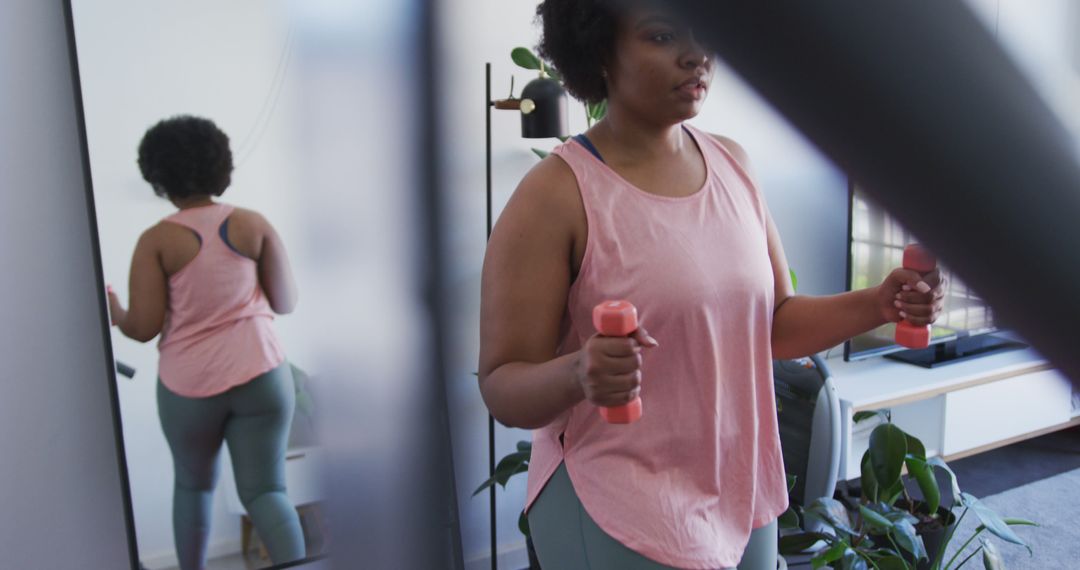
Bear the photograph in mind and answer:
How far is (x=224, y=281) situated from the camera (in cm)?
137

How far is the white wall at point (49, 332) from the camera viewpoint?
151 cm

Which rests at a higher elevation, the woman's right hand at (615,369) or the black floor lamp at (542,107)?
the black floor lamp at (542,107)

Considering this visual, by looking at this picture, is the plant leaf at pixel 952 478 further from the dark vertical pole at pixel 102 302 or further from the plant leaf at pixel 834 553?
the dark vertical pole at pixel 102 302

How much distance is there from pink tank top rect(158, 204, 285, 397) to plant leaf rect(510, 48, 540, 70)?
571 millimetres

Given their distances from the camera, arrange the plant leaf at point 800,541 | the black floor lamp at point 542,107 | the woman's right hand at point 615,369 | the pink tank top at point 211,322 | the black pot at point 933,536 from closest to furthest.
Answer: the woman's right hand at point 615,369, the black floor lamp at point 542,107, the pink tank top at point 211,322, the plant leaf at point 800,541, the black pot at point 933,536


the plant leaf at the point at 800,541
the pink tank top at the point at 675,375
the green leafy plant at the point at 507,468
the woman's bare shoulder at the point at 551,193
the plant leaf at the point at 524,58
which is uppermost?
the plant leaf at the point at 524,58

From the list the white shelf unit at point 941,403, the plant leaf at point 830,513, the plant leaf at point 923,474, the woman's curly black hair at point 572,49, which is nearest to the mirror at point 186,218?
the woman's curly black hair at point 572,49

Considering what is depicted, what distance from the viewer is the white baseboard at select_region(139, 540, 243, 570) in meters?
1.70

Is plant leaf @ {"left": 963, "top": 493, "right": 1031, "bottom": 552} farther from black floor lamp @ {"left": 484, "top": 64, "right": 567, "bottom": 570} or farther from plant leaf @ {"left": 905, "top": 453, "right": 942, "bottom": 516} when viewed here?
black floor lamp @ {"left": 484, "top": 64, "right": 567, "bottom": 570}

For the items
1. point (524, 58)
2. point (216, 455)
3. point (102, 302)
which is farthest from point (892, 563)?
point (102, 302)

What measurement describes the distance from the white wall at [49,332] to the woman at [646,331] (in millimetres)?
1090

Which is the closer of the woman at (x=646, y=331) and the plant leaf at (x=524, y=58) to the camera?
the woman at (x=646, y=331)

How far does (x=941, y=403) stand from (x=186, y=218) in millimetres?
1952

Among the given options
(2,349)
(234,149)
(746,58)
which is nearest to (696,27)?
(746,58)
